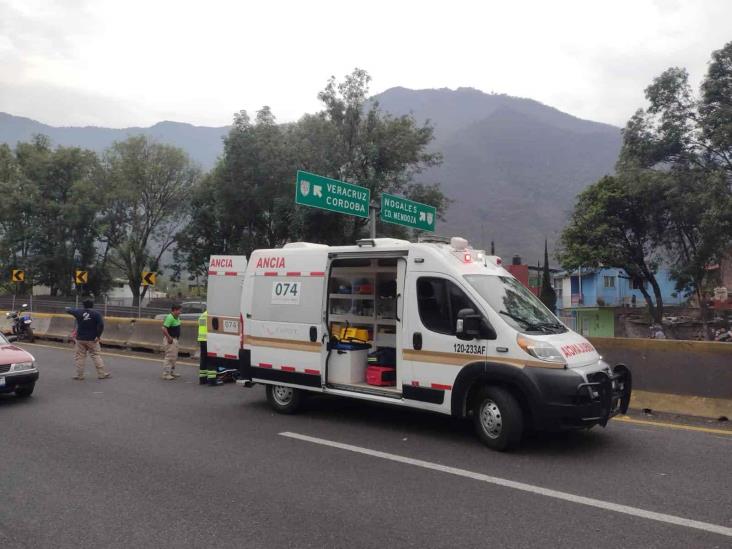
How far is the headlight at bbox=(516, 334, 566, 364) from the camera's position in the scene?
6.16 meters

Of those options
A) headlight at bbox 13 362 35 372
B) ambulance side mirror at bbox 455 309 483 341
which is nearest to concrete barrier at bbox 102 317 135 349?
headlight at bbox 13 362 35 372

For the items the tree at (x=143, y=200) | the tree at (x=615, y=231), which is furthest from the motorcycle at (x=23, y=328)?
the tree at (x=143, y=200)

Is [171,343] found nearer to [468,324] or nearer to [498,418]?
[468,324]

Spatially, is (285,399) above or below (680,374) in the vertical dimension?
below

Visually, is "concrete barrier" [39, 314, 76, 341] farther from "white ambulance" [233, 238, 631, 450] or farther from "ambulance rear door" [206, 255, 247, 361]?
"white ambulance" [233, 238, 631, 450]

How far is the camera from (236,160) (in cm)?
3331

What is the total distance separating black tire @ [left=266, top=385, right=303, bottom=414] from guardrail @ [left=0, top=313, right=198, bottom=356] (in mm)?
7094

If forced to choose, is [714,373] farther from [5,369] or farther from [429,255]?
[5,369]

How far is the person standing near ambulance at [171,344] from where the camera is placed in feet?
39.7

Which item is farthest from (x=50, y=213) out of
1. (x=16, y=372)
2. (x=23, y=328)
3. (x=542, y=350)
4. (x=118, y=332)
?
(x=542, y=350)

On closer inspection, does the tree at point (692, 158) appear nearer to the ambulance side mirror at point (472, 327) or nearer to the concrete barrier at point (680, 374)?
the concrete barrier at point (680, 374)

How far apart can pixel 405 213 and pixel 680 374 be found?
26.8 ft

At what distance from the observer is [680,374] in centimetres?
846

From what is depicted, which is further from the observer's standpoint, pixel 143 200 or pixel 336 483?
pixel 143 200
